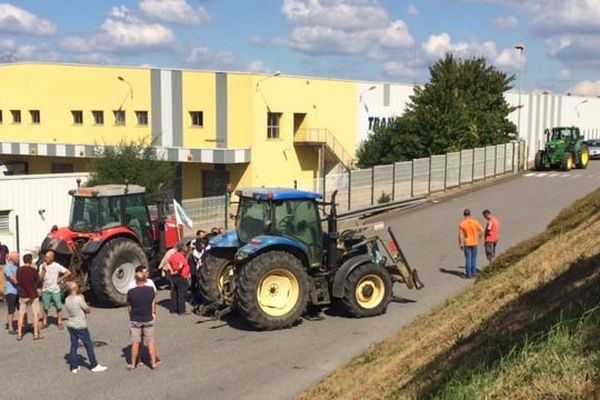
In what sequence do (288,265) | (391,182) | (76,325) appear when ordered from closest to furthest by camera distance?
(76,325) → (288,265) → (391,182)

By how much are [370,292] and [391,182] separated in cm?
1616

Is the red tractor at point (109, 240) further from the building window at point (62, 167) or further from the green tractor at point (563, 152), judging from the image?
the building window at point (62, 167)

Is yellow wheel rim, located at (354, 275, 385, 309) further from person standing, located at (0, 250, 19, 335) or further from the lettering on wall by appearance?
the lettering on wall

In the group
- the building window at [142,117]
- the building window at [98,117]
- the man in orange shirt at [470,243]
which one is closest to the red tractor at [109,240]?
the man in orange shirt at [470,243]

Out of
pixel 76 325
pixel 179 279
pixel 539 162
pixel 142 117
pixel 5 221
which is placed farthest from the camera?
pixel 142 117

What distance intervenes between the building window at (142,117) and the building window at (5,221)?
2559 centimetres

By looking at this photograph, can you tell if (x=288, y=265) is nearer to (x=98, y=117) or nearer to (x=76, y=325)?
(x=76, y=325)

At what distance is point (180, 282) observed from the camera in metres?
13.5

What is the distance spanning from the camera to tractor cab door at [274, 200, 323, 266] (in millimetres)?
12742

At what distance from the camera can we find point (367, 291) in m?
13.2

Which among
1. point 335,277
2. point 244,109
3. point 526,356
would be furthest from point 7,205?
point 244,109

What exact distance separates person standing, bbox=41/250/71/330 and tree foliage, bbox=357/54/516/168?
103 ft

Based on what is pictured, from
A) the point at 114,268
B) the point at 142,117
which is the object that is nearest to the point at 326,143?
the point at 142,117

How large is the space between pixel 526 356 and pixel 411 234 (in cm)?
1787
